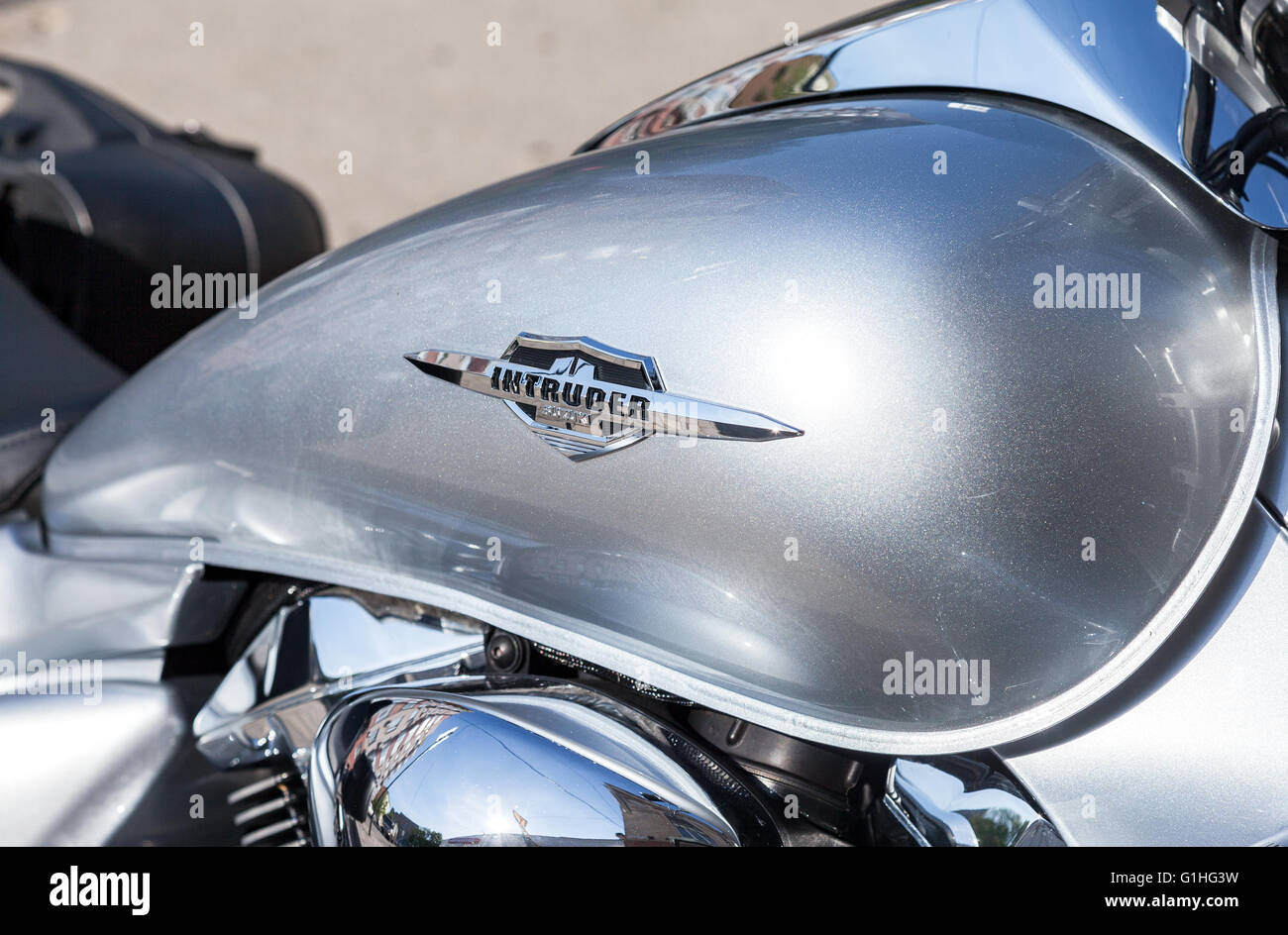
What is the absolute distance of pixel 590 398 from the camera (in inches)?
33.1

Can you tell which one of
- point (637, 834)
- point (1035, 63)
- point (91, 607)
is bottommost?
point (637, 834)

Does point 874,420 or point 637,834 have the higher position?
point 874,420

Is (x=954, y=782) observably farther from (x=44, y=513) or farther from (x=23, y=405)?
(x=23, y=405)

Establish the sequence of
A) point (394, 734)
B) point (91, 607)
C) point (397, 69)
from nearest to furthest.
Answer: point (394, 734)
point (91, 607)
point (397, 69)

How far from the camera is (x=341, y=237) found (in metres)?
3.67

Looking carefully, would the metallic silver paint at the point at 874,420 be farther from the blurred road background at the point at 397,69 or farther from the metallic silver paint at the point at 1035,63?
the blurred road background at the point at 397,69

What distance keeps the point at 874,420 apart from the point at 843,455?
31mm

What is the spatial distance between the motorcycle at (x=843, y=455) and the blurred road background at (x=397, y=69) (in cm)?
292

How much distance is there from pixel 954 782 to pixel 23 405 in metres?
1.11

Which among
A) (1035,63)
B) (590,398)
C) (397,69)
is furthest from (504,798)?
(397,69)

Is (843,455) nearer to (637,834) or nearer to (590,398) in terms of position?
(590,398)

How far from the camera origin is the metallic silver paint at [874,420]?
2.55 ft

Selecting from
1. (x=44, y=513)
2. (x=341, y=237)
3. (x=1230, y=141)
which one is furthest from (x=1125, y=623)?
(x=341, y=237)

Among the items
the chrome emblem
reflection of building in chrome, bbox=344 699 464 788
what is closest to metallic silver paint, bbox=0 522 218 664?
reflection of building in chrome, bbox=344 699 464 788
